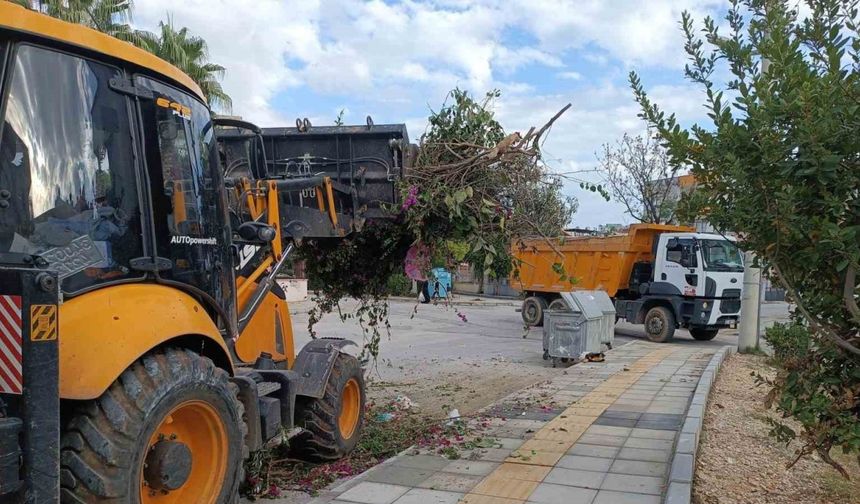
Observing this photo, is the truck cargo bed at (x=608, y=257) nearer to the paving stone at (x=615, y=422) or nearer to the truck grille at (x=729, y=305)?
the truck grille at (x=729, y=305)

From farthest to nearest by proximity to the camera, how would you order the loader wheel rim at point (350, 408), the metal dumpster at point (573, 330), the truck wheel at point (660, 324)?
the truck wheel at point (660, 324), the metal dumpster at point (573, 330), the loader wheel rim at point (350, 408)

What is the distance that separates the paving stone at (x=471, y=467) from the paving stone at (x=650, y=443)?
152cm

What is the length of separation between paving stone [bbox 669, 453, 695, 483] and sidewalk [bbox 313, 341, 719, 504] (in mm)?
140

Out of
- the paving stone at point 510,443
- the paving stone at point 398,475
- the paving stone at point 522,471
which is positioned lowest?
the paving stone at point 510,443

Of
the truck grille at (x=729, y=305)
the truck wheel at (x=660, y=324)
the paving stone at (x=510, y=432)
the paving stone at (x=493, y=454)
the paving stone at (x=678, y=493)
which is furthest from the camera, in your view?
the truck wheel at (x=660, y=324)

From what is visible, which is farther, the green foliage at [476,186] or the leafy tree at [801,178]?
the green foliage at [476,186]

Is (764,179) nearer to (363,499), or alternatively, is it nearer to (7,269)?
(363,499)

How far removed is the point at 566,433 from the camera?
6.93 metres

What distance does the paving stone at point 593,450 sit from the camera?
6.14 m

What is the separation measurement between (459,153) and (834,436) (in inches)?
148

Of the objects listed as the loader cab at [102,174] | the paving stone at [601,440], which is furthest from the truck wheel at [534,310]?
the loader cab at [102,174]

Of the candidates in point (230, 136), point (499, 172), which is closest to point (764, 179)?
point (499, 172)

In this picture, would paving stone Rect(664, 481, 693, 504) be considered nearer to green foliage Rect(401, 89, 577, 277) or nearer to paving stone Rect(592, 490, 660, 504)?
paving stone Rect(592, 490, 660, 504)

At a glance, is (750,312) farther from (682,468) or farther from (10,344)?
(10,344)
